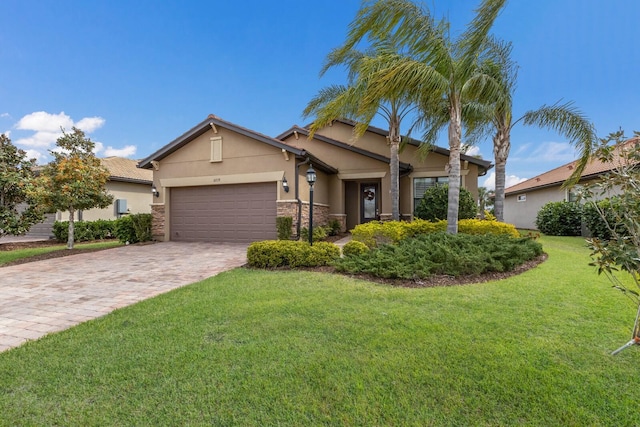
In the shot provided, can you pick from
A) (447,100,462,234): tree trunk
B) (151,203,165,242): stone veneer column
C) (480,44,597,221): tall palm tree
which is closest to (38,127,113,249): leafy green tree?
(151,203,165,242): stone veneer column

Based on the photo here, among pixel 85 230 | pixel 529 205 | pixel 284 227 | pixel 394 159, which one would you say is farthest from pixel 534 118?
pixel 85 230

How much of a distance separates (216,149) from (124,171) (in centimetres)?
984

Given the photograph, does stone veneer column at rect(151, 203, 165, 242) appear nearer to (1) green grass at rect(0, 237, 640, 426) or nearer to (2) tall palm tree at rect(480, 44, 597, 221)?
(1) green grass at rect(0, 237, 640, 426)

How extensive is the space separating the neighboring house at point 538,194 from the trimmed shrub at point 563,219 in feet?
2.61

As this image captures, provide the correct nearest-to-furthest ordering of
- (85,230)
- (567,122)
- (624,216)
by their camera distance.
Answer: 1. (624,216)
2. (567,122)
3. (85,230)

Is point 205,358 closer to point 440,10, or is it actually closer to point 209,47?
point 440,10

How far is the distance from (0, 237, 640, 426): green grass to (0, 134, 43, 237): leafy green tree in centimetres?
1104

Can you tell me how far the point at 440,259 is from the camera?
6.06 meters

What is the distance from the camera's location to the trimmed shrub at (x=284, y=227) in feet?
36.2

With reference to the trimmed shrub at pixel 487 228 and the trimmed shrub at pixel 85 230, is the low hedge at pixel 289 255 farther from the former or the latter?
the trimmed shrub at pixel 85 230

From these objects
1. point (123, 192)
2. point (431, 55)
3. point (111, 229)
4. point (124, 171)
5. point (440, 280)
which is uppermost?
point (431, 55)

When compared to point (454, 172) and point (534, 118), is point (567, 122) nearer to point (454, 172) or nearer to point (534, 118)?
point (534, 118)

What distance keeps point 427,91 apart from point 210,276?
22.6 feet

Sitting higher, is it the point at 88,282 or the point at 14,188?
the point at 14,188
